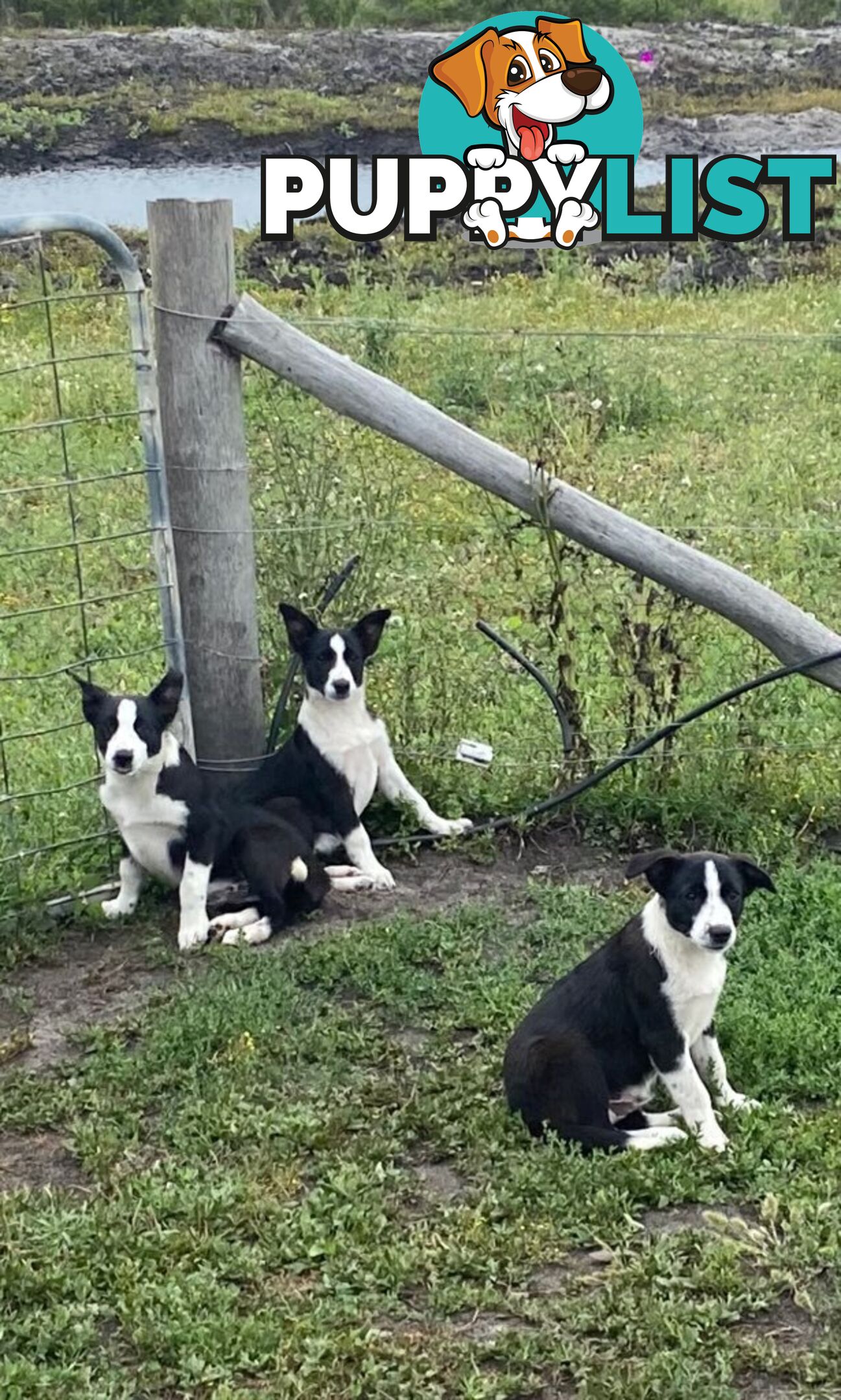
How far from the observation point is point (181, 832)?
562 centimetres

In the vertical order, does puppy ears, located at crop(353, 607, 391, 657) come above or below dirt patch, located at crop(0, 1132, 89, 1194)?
above

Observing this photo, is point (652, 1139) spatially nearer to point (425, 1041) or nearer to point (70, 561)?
point (425, 1041)

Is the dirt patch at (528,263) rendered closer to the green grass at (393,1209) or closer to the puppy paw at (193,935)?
the puppy paw at (193,935)

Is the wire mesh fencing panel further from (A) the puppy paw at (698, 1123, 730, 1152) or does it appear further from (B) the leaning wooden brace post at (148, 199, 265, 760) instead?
(A) the puppy paw at (698, 1123, 730, 1152)

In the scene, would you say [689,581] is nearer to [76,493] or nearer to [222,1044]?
[222,1044]

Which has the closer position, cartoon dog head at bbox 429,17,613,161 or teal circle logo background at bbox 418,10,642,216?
cartoon dog head at bbox 429,17,613,161

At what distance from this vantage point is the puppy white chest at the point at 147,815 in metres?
5.60

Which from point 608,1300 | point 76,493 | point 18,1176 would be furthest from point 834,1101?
point 76,493

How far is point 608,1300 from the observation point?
12.2 ft

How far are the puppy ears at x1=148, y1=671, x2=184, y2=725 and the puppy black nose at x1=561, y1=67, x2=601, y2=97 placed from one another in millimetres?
16721

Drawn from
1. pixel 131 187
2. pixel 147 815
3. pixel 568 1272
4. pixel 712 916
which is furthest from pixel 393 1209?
pixel 131 187

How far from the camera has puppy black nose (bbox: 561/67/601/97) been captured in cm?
2100

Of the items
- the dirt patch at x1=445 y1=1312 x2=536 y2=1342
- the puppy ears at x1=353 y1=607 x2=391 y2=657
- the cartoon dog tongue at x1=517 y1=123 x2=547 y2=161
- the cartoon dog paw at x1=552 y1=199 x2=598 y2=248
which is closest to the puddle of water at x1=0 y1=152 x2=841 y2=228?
the cartoon dog paw at x1=552 y1=199 x2=598 y2=248

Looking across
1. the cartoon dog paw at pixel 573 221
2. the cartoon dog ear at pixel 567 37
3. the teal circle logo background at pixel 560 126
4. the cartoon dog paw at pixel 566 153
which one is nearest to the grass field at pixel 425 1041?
the cartoon dog paw at pixel 573 221
